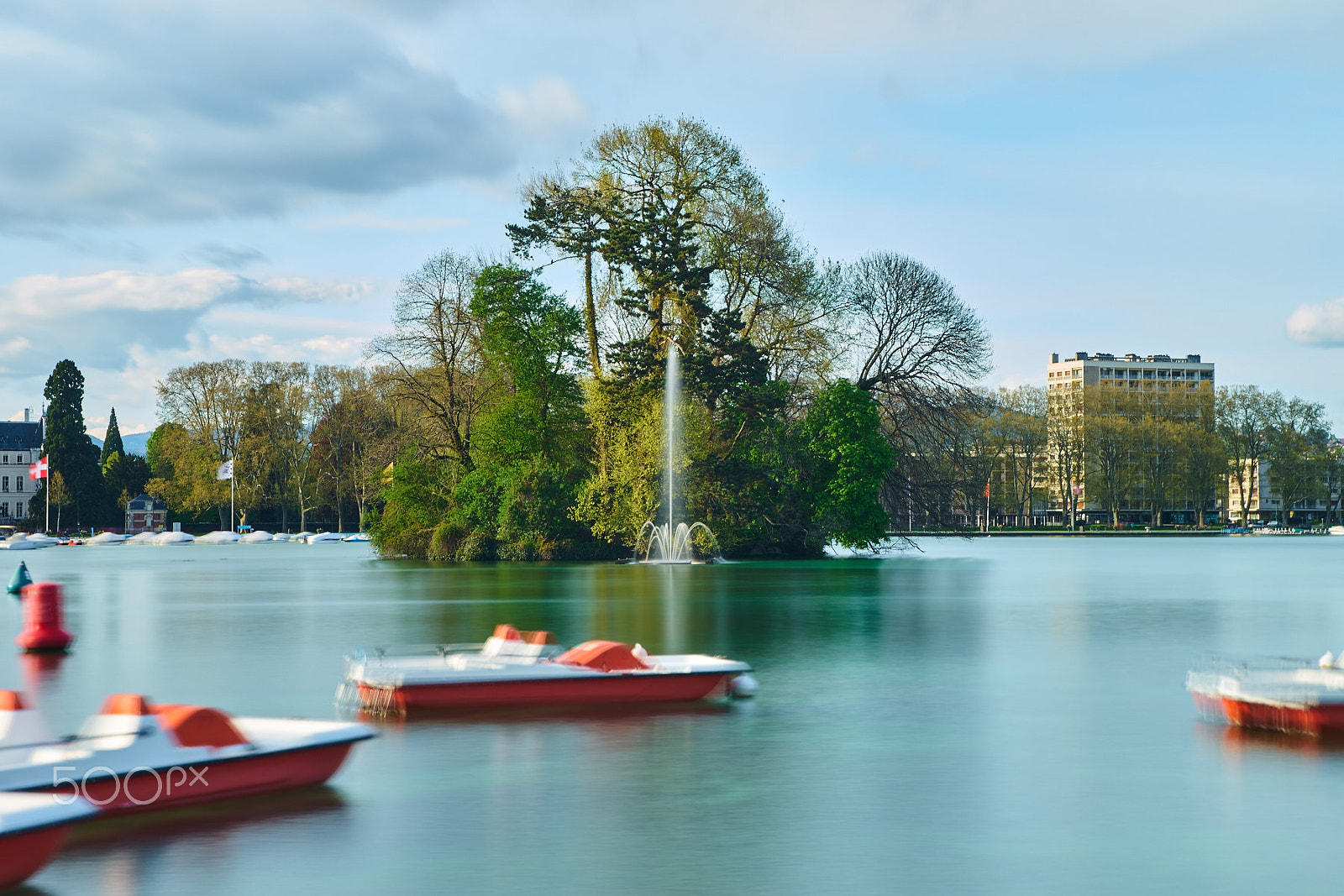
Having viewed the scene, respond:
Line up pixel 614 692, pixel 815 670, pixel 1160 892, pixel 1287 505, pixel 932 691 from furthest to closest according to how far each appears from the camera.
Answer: pixel 1287 505 < pixel 815 670 < pixel 932 691 < pixel 614 692 < pixel 1160 892

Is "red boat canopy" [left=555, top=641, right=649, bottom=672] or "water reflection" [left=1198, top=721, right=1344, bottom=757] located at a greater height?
"red boat canopy" [left=555, top=641, right=649, bottom=672]

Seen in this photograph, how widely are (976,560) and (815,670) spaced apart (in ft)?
176

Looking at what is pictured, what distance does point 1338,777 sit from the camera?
583 inches

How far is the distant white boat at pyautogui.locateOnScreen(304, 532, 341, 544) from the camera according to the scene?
124500 millimetres

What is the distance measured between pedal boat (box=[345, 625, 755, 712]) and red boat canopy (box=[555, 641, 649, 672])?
1 centimetres

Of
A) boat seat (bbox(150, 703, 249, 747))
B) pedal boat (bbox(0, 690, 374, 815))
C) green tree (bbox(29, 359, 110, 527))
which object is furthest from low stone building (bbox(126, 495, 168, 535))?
A: boat seat (bbox(150, 703, 249, 747))

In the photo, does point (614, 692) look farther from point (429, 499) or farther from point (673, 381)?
point (429, 499)

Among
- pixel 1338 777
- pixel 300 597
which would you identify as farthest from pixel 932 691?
pixel 300 597

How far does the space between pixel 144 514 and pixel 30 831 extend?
471 ft

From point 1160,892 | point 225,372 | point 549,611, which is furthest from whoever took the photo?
point 225,372

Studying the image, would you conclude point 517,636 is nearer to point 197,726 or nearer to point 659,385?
point 197,726

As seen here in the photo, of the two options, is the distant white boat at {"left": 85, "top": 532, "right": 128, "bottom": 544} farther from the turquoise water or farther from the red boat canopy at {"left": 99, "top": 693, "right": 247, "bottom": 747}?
the red boat canopy at {"left": 99, "top": 693, "right": 247, "bottom": 747}

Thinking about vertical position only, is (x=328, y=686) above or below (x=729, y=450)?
Result: below

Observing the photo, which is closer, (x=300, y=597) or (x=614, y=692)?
(x=614, y=692)
